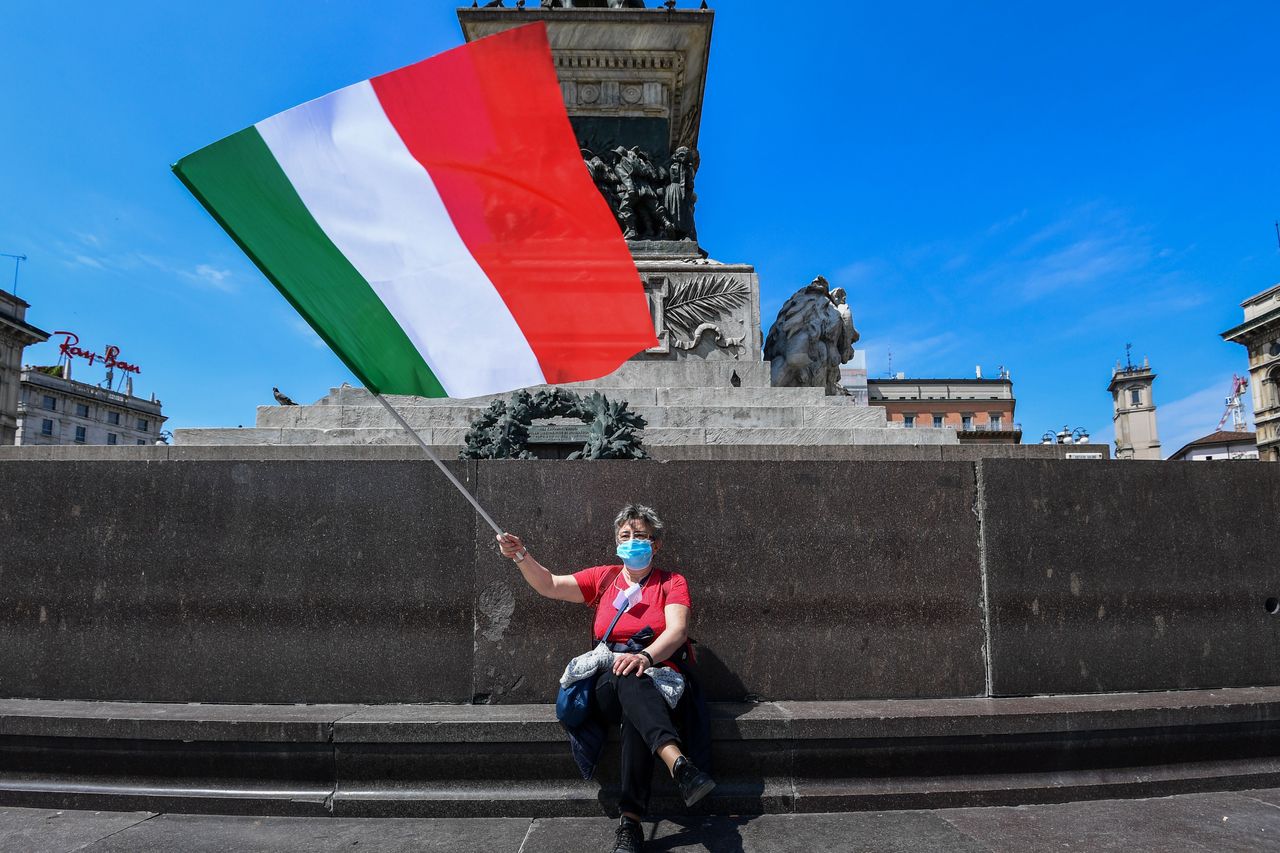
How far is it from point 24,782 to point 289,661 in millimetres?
1376

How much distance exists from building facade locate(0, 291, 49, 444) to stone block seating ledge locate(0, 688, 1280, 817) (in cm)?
5540

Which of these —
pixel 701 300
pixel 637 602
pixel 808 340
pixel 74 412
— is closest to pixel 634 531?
pixel 637 602

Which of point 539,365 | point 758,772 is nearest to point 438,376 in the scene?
point 539,365

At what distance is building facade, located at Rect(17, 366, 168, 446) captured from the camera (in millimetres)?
71625

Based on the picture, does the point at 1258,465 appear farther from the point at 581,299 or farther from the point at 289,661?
the point at 289,661

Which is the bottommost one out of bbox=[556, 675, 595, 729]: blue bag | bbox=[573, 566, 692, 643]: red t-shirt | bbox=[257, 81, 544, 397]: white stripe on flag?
bbox=[556, 675, 595, 729]: blue bag

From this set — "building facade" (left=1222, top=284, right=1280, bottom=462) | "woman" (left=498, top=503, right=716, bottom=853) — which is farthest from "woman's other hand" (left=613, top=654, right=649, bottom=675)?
"building facade" (left=1222, top=284, right=1280, bottom=462)

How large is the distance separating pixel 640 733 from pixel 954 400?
97066 millimetres

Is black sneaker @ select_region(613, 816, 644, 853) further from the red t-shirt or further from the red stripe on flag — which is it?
the red stripe on flag

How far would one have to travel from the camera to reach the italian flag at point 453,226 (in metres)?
3.67

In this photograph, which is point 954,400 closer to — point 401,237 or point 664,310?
point 664,310

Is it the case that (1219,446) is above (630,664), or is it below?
above

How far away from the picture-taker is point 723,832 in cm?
366

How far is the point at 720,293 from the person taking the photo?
10531 millimetres
